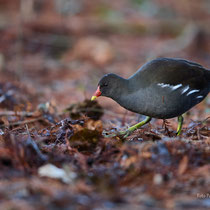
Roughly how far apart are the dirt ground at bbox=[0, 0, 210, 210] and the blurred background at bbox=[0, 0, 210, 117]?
37mm

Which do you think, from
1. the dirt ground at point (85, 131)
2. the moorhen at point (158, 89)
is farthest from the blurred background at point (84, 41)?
the moorhen at point (158, 89)

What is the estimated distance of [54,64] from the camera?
1003cm

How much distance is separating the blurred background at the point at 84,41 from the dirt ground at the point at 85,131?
0.04 m

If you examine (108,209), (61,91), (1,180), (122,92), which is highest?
(61,91)

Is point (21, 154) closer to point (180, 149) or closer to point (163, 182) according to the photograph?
point (163, 182)

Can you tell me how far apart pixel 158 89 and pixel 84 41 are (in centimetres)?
726

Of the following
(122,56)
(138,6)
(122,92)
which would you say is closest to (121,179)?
(122,92)

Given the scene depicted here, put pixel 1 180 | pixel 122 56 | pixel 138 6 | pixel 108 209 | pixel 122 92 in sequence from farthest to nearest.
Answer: pixel 138 6 < pixel 122 56 < pixel 122 92 < pixel 1 180 < pixel 108 209

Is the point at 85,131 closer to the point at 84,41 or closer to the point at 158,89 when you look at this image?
the point at 158,89

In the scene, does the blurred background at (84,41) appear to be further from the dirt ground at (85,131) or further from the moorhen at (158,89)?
the moorhen at (158,89)

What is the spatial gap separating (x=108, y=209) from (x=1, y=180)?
Answer: 78 cm

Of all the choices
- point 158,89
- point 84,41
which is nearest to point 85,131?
point 158,89

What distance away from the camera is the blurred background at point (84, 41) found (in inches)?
345

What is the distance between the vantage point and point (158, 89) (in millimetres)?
3955
